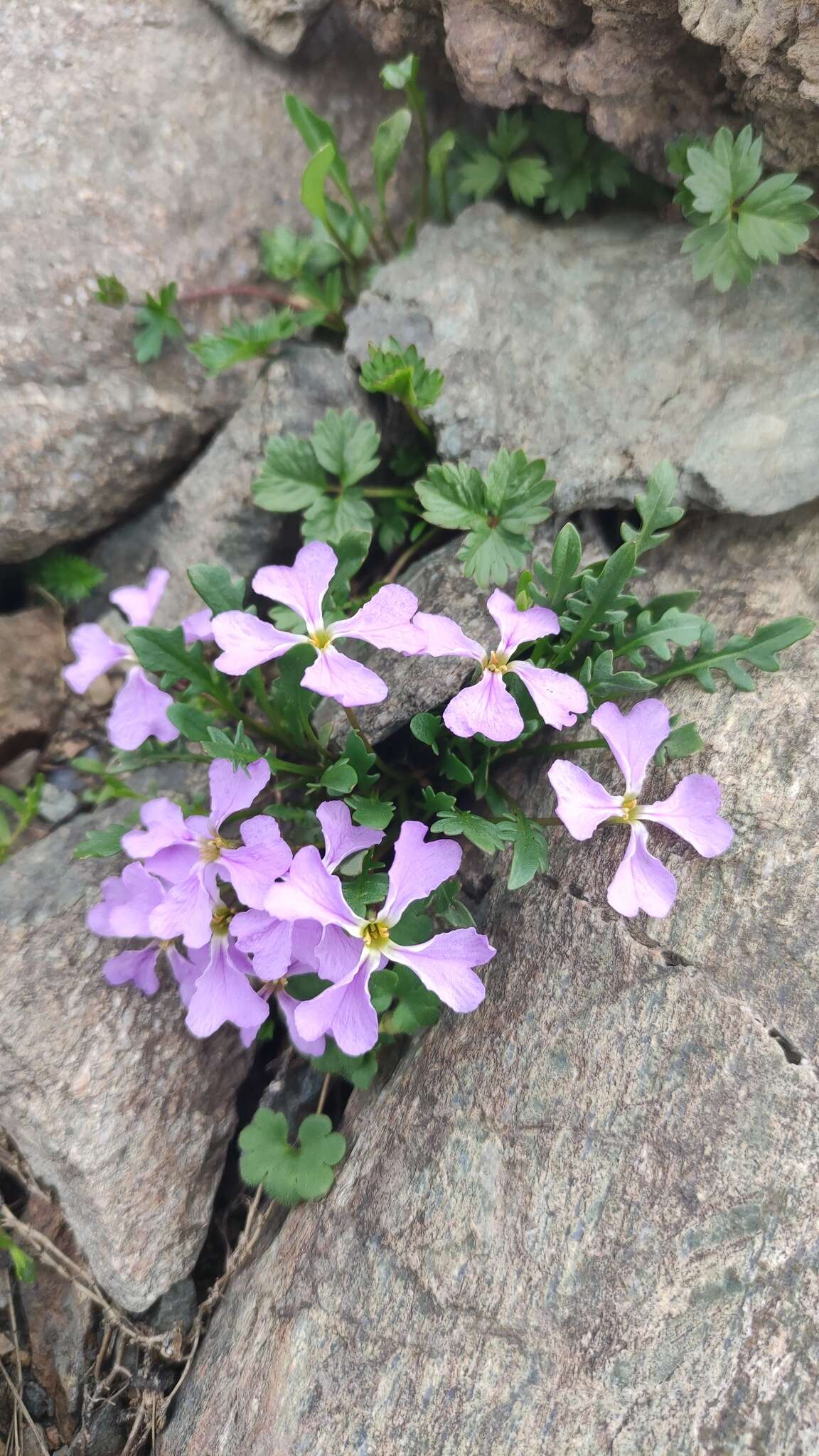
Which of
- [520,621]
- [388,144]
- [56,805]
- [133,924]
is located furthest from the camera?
[56,805]

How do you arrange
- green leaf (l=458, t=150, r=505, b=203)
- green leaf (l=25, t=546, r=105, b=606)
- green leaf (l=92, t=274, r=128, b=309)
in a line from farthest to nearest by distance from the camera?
green leaf (l=25, t=546, r=105, b=606), green leaf (l=458, t=150, r=505, b=203), green leaf (l=92, t=274, r=128, b=309)

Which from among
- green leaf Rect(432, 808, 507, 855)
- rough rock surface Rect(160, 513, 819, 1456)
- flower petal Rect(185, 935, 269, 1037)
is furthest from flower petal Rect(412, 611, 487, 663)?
flower petal Rect(185, 935, 269, 1037)

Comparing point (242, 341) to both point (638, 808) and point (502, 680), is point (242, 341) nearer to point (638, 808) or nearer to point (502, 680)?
point (502, 680)

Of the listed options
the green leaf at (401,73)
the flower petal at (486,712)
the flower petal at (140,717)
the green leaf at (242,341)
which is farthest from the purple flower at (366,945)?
the green leaf at (401,73)

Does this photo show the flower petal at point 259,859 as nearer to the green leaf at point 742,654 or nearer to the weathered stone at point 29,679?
the green leaf at point 742,654

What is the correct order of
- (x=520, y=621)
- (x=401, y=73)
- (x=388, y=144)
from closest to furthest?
1. (x=520, y=621)
2. (x=401, y=73)
3. (x=388, y=144)

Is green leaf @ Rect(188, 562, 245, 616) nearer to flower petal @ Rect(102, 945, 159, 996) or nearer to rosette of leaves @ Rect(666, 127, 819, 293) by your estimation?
flower petal @ Rect(102, 945, 159, 996)

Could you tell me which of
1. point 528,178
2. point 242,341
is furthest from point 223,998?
point 528,178
